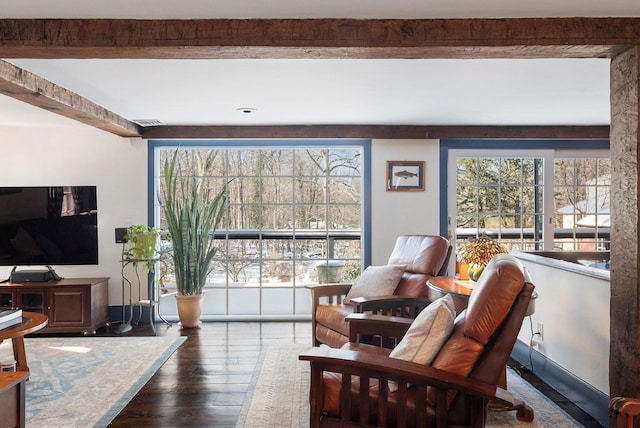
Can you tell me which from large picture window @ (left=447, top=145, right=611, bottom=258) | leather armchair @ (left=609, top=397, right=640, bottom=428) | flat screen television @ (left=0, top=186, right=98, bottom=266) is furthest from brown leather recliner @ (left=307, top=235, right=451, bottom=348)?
flat screen television @ (left=0, top=186, right=98, bottom=266)

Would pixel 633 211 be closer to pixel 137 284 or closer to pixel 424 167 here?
pixel 424 167

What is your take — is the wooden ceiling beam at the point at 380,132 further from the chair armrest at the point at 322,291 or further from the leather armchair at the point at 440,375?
A: the leather armchair at the point at 440,375

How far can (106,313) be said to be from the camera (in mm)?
5434

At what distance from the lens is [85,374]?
3.80 meters

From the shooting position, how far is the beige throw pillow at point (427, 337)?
2.18m

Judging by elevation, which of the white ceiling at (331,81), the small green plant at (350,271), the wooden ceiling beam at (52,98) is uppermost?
the white ceiling at (331,81)

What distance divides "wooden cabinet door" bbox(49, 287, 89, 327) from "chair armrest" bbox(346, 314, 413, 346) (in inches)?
126

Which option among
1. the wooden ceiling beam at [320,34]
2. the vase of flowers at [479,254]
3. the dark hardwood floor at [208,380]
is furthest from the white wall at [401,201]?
the wooden ceiling beam at [320,34]

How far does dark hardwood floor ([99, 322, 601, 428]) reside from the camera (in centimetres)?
303

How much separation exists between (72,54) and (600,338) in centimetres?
324

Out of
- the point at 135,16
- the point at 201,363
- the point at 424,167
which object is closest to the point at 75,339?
the point at 201,363

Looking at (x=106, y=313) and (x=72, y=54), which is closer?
(x=72, y=54)

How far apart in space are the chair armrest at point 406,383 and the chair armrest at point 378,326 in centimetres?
79

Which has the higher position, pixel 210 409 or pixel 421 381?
pixel 421 381
